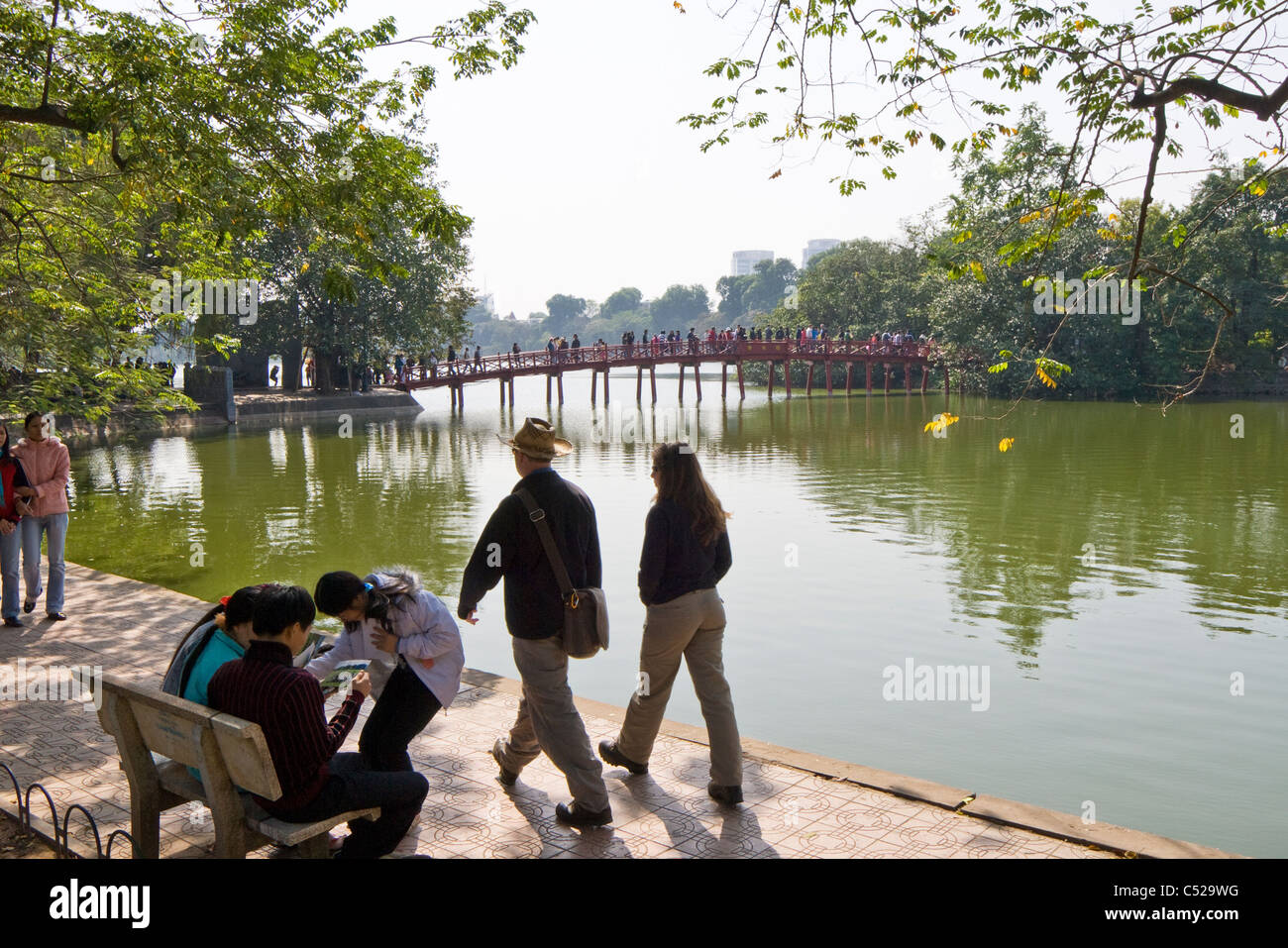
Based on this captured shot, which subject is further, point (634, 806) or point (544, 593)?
point (634, 806)

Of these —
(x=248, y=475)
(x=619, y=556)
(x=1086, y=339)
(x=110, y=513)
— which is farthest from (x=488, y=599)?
(x=1086, y=339)

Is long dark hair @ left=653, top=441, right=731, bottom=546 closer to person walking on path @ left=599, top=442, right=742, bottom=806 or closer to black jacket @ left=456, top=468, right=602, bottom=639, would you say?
person walking on path @ left=599, top=442, right=742, bottom=806

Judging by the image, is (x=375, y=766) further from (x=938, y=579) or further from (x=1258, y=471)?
(x=1258, y=471)

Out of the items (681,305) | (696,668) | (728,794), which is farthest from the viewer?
(681,305)

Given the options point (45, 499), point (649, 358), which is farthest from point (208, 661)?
point (649, 358)

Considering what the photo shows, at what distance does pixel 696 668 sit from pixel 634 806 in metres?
0.63

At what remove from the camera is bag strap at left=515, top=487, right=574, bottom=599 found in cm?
420

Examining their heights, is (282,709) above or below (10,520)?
below

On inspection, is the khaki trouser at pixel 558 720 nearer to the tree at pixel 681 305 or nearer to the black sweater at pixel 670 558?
the black sweater at pixel 670 558

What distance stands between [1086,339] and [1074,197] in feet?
136

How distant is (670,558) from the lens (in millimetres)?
4539

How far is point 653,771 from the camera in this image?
16.2ft

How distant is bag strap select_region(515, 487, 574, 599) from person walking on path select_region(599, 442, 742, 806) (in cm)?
41

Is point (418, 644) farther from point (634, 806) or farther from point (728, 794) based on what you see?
point (728, 794)
